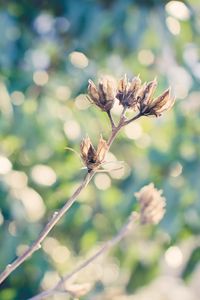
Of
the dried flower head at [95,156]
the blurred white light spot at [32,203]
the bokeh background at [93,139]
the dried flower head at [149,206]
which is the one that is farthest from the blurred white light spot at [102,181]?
the dried flower head at [95,156]

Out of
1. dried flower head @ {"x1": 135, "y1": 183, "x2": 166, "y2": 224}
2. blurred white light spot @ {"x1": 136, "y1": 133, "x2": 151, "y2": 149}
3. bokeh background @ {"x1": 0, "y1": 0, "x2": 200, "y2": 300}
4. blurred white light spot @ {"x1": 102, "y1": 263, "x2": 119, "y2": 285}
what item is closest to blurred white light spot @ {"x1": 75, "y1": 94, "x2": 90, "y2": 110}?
bokeh background @ {"x1": 0, "y1": 0, "x2": 200, "y2": 300}

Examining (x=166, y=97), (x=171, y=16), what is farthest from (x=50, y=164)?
(x=166, y=97)

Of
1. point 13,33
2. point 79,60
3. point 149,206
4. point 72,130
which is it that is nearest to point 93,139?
point 72,130

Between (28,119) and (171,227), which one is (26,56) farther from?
(171,227)

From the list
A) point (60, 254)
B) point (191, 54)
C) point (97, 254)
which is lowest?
point (97, 254)

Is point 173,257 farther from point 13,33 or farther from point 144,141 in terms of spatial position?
point 13,33

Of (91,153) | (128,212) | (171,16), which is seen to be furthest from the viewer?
(171,16)
